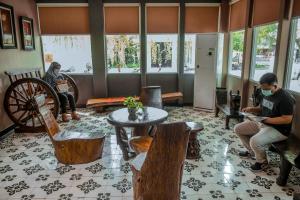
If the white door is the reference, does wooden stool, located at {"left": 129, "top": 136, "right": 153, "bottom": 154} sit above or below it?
below

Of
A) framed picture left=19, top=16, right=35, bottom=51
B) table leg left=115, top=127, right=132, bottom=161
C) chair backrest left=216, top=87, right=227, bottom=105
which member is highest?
framed picture left=19, top=16, right=35, bottom=51

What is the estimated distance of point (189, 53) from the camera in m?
5.96

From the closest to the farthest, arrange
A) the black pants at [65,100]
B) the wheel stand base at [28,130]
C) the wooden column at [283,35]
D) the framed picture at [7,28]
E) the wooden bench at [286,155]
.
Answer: the wooden bench at [286,155]
the wooden column at [283,35]
the framed picture at [7,28]
the wheel stand base at [28,130]
the black pants at [65,100]

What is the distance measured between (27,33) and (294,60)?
5052 mm

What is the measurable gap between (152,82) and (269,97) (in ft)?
11.6

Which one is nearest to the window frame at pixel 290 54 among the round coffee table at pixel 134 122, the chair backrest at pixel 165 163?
the round coffee table at pixel 134 122

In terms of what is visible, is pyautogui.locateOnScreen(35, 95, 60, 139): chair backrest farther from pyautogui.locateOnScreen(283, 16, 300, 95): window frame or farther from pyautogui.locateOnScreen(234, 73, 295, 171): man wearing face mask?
pyautogui.locateOnScreen(283, 16, 300, 95): window frame

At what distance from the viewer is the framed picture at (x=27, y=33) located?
15.7 ft

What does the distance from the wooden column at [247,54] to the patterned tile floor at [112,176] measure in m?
1.28

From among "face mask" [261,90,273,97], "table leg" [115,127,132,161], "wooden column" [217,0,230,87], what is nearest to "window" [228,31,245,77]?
"wooden column" [217,0,230,87]

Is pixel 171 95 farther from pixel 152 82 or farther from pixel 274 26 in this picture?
pixel 274 26

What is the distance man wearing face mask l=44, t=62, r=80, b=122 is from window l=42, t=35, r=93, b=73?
0.99 m

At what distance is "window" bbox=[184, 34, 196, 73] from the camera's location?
5.85m

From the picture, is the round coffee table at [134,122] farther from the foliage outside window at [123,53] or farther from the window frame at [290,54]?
the foliage outside window at [123,53]
